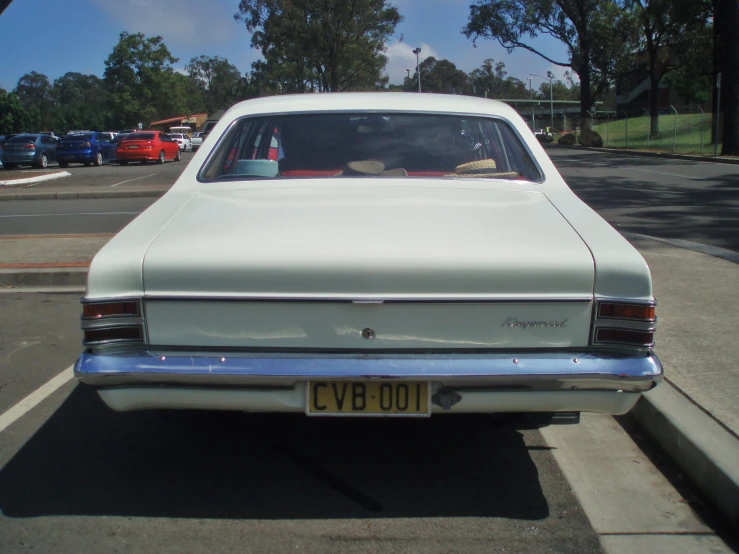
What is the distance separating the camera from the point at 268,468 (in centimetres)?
353

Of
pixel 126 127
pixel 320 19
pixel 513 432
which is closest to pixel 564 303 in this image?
pixel 513 432

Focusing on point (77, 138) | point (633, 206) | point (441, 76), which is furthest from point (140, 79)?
point (633, 206)

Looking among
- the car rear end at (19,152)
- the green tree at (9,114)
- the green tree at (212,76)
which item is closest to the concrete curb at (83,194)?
the car rear end at (19,152)

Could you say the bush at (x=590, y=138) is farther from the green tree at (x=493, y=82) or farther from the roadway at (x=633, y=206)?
the green tree at (x=493, y=82)

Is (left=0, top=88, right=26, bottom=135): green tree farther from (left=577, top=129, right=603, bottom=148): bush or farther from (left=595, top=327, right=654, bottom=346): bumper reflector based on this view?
(left=595, top=327, right=654, bottom=346): bumper reflector

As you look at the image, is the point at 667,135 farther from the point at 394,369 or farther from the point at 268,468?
the point at 394,369

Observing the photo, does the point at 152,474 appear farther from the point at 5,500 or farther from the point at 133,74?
the point at 133,74

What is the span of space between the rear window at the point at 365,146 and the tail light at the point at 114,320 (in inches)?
54.2

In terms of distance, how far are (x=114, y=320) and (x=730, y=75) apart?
25597 millimetres

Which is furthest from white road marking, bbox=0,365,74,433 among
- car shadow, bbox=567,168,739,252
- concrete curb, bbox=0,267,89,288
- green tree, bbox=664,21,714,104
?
green tree, bbox=664,21,714,104

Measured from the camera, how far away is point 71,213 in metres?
13.1

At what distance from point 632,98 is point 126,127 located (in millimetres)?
52858

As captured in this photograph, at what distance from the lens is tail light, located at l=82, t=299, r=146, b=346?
2.86 meters

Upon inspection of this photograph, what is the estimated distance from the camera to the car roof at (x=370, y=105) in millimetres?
4176
